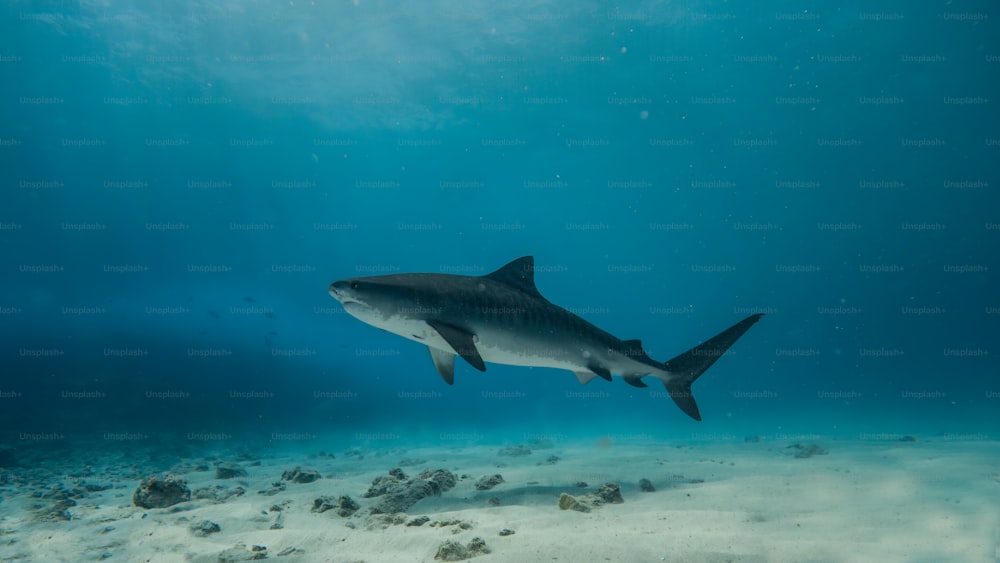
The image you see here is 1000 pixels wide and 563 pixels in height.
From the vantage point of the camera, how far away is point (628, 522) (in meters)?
4.14

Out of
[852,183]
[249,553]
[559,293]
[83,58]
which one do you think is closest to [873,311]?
[852,183]

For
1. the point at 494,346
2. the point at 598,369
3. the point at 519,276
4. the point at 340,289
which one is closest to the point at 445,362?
the point at 494,346

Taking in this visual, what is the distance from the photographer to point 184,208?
34.8m

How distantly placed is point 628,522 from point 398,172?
39.1m

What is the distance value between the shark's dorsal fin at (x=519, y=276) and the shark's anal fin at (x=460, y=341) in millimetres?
1282

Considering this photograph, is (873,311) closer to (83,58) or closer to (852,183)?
(852,183)

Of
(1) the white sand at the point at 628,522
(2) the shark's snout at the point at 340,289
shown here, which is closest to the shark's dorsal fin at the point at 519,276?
(2) the shark's snout at the point at 340,289

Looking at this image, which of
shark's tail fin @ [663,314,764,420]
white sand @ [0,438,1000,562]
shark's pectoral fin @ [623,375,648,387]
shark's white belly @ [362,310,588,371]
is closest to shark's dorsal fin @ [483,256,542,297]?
shark's white belly @ [362,310,588,371]

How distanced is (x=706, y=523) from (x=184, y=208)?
41.9 meters

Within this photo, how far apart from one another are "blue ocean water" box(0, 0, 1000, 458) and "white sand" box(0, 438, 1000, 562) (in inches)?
580

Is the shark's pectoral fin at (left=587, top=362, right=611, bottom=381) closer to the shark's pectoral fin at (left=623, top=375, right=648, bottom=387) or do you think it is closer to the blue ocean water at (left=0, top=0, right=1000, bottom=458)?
the shark's pectoral fin at (left=623, top=375, right=648, bottom=387)

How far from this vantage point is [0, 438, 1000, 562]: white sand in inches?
134

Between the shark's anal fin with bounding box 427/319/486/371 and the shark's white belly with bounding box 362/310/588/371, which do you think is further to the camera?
the shark's white belly with bounding box 362/310/588/371

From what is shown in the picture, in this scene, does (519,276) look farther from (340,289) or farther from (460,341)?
(340,289)
